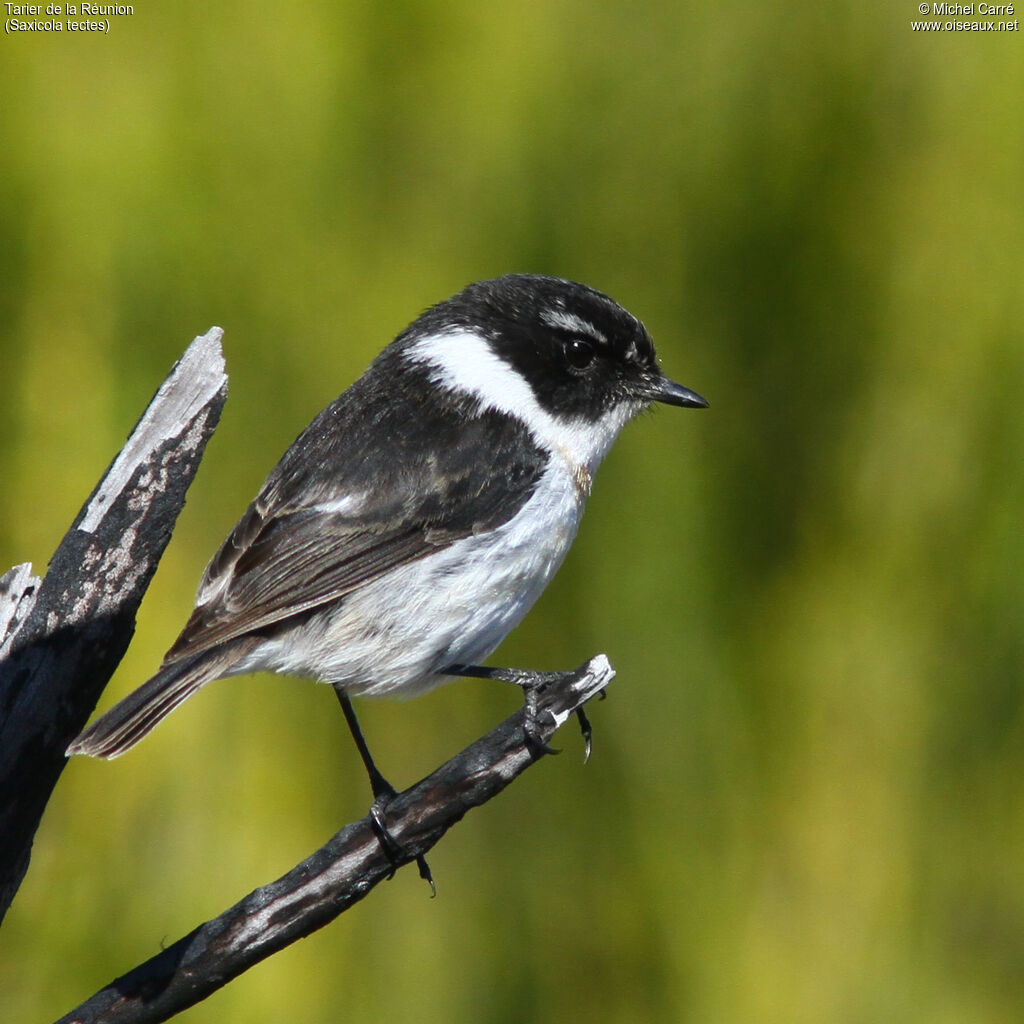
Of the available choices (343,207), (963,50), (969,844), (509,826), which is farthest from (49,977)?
(963,50)

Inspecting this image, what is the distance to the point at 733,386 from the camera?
3553 millimetres

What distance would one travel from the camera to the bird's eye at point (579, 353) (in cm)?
312

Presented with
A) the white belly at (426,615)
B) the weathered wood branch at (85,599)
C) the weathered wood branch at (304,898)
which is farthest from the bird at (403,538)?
the weathered wood branch at (304,898)

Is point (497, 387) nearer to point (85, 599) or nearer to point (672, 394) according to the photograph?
point (672, 394)

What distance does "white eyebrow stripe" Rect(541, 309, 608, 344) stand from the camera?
307 centimetres

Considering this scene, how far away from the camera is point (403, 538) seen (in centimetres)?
271

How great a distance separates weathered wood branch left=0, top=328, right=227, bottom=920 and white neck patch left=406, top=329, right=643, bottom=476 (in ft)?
2.36

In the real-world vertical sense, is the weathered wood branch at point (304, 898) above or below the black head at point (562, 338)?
below

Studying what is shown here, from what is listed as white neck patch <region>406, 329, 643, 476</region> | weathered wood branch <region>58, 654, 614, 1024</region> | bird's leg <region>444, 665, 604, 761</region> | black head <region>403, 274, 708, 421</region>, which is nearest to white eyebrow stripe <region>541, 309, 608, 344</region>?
black head <region>403, 274, 708, 421</region>

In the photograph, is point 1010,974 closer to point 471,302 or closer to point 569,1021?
point 569,1021

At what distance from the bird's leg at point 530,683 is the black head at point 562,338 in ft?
2.32

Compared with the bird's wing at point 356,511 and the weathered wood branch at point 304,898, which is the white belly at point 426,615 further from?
the weathered wood branch at point 304,898

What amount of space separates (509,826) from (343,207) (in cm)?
183

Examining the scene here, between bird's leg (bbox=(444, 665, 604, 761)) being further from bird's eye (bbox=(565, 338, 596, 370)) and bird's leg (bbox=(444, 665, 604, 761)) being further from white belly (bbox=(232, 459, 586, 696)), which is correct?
bird's eye (bbox=(565, 338, 596, 370))
